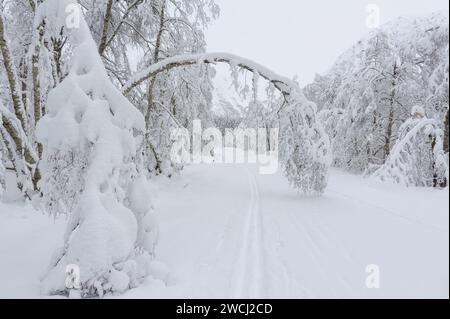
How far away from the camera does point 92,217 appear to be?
181 inches

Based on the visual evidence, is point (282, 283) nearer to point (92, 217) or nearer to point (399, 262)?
point (399, 262)

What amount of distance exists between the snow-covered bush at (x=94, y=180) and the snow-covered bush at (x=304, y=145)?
6883 mm

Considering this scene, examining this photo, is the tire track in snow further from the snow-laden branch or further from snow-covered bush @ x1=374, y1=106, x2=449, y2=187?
the snow-laden branch

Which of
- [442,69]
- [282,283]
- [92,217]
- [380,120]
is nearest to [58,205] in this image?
[92,217]

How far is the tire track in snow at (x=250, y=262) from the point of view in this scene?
457 centimetres

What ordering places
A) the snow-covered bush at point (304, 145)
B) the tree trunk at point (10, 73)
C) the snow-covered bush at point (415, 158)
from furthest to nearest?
the snow-covered bush at point (304, 145)
the tree trunk at point (10, 73)
the snow-covered bush at point (415, 158)

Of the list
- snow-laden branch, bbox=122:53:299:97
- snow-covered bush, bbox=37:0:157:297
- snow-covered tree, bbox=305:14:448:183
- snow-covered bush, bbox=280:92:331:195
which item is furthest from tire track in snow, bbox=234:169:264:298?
snow-covered tree, bbox=305:14:448:183

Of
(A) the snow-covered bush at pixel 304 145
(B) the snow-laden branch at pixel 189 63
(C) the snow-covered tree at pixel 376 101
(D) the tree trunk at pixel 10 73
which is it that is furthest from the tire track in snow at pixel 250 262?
(C) the snow-covered tree at pixel 376 101

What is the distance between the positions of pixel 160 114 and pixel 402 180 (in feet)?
36.7

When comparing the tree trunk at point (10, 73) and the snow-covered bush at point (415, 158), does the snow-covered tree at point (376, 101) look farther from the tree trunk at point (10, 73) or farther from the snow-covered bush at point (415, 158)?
the tree trunk at point (10, 73)

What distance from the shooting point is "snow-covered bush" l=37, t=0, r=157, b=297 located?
15.0 ft

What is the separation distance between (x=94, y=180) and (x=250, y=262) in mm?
2731

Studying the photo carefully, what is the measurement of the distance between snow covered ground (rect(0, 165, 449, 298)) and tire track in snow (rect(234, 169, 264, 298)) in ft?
0.05

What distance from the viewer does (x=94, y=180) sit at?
4863 mm
